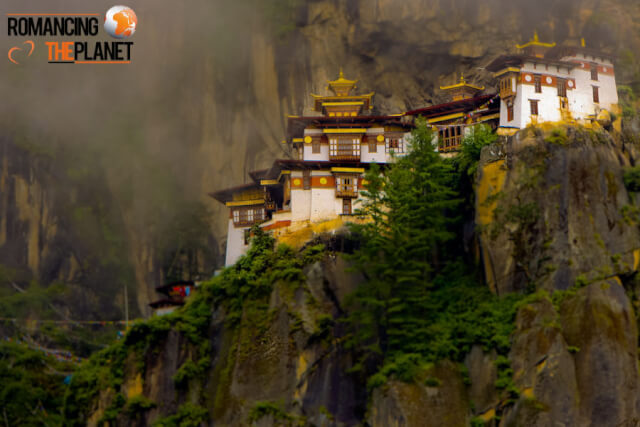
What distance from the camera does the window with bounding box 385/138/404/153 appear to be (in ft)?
197

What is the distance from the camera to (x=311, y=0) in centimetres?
7906

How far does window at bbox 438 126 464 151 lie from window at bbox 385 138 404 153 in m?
2.65

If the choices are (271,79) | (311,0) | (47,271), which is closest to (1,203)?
(47,271)

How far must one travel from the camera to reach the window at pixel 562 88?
183 ft

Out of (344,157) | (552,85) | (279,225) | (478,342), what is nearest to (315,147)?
(344,157)

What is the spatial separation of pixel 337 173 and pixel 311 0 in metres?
26.9

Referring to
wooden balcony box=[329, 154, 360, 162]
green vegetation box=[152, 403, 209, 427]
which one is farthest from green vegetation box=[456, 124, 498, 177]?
green vegetation box=[152, 403, 209, 427]

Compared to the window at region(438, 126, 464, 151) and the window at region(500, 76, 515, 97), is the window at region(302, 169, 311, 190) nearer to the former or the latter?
the window at region(438, 126, 464, 151)

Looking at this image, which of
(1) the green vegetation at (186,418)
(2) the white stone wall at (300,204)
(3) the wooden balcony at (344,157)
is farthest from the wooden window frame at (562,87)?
(1) the green vegetation at (186,418)

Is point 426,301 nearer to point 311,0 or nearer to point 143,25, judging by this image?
point 311,0

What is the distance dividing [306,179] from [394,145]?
6958mm

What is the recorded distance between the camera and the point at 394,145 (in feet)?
198

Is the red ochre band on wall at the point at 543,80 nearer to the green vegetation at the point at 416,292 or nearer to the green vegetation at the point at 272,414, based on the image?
the green vegetation at the point at 416,292

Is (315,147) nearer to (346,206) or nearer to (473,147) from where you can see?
(346,206)
